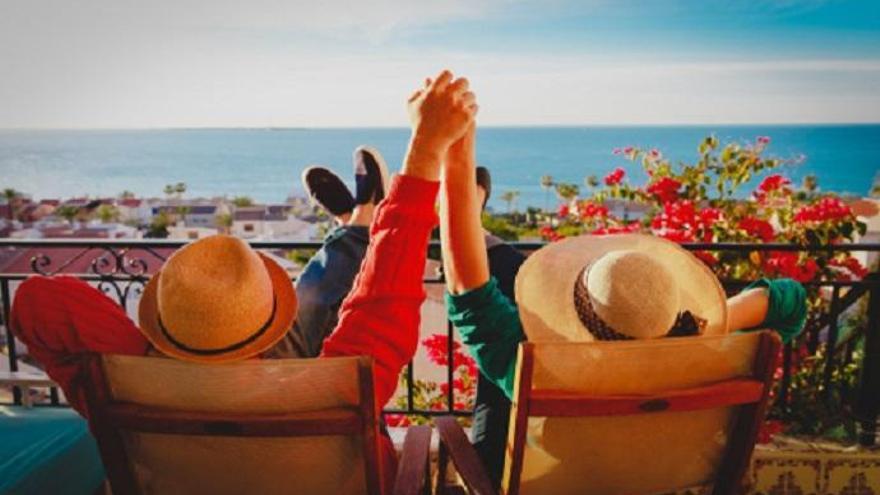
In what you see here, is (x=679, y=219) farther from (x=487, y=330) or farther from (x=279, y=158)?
(x=279, y=158)

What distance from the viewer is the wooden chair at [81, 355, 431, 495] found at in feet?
3.55

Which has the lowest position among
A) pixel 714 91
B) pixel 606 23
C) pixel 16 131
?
pixel 16 131

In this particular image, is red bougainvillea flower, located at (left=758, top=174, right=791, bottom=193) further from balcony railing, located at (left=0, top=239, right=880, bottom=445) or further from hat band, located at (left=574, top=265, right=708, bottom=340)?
hat band, located at (left=574, top=265, right=708, bottom=340)

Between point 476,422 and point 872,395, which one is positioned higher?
→ point 476,422

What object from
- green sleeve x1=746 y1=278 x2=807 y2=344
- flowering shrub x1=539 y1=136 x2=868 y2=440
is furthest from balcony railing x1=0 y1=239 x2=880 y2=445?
green sleeve x1=746 y1=278 x2=807 y2=344

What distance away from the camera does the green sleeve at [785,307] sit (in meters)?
1.49

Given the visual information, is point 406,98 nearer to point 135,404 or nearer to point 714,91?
point 135,404

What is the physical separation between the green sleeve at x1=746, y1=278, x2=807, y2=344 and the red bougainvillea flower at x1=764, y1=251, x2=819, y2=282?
1531 mm

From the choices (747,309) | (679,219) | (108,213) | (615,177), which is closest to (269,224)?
(108,213)

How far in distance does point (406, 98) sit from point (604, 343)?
0.61 m

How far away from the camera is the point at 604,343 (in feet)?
3.66

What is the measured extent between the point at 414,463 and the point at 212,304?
22.5 inches

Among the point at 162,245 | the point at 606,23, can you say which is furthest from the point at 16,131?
the point at 162,245

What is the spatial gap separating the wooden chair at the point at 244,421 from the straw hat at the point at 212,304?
62 millimetres
